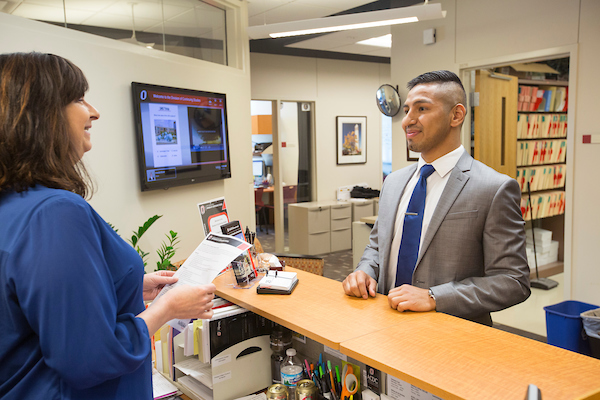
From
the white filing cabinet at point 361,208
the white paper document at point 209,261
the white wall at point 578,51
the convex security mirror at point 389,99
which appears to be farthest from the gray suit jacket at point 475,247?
the white filing cabinet at point 361,208

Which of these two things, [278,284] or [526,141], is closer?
[278,284]

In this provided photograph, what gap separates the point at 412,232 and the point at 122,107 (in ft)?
9.11

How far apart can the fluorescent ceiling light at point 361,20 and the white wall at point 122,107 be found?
0.81 m

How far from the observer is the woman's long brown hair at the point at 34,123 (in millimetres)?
937

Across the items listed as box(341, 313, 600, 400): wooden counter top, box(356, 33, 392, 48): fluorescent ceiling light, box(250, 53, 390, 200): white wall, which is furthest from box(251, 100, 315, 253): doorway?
box(341, 313, 600, 400): wooden counter top

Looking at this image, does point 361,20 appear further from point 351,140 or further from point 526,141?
point 351,140

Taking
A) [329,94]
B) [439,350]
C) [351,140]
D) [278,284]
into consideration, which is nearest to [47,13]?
[278,284]

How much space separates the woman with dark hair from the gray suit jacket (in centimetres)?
108

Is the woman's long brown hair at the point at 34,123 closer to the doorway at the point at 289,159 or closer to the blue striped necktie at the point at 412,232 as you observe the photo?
the blue striped necktie at the point at 412,232

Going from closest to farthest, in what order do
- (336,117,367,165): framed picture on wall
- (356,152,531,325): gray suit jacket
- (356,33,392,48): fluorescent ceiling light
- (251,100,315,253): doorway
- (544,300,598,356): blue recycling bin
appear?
→ 1. (356,152,531,325): gray suit jacket
2. (544,300,598,356): blue recycling bin
3. (356,33,392,48): fluorescent ceiling light
4. (251,100,315,253): doorway
5. (336,117,367,165): framed picture on wall

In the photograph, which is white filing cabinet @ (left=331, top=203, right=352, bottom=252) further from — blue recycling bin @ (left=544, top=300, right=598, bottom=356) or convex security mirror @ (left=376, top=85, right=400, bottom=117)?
blue recycling bin @ (left=544, top=300, right=598, bottom=356)

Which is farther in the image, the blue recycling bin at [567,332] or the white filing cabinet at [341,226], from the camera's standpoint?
the white filing cabinet at [341,226]

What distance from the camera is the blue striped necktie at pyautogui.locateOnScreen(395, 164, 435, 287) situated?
1836mm

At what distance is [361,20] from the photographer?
4059mm
